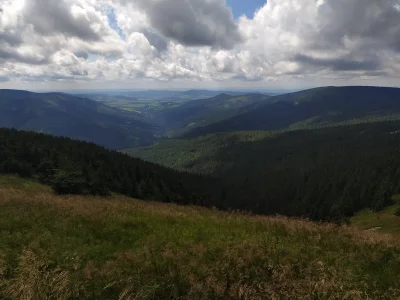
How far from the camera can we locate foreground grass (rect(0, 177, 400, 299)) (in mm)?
7578

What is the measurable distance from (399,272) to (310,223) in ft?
15.3

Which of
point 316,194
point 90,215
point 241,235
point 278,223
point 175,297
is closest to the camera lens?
point 175,297

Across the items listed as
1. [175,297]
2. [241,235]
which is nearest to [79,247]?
[175,297]

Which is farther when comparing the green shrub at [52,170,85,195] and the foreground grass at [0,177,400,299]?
the green shrub at [52,170,85,195]

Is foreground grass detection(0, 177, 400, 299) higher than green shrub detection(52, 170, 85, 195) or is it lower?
higher

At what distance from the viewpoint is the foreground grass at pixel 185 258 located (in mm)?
7578

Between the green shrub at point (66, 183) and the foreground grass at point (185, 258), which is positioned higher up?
the foreground grass at point (185, 258)

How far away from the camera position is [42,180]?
2064 inches

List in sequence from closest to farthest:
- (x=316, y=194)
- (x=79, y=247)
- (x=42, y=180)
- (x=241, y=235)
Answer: (x=79, y=247) < (x=241, y=235) < (x=42, y=180) < (x=316, y=194)

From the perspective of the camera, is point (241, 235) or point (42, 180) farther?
point (42, 180)

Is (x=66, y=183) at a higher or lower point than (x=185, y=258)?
lower

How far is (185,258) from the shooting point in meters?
9.48

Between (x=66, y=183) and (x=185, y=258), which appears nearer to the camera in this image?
(x=185, y=258)

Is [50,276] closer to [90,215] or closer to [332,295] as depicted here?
[90,215]
